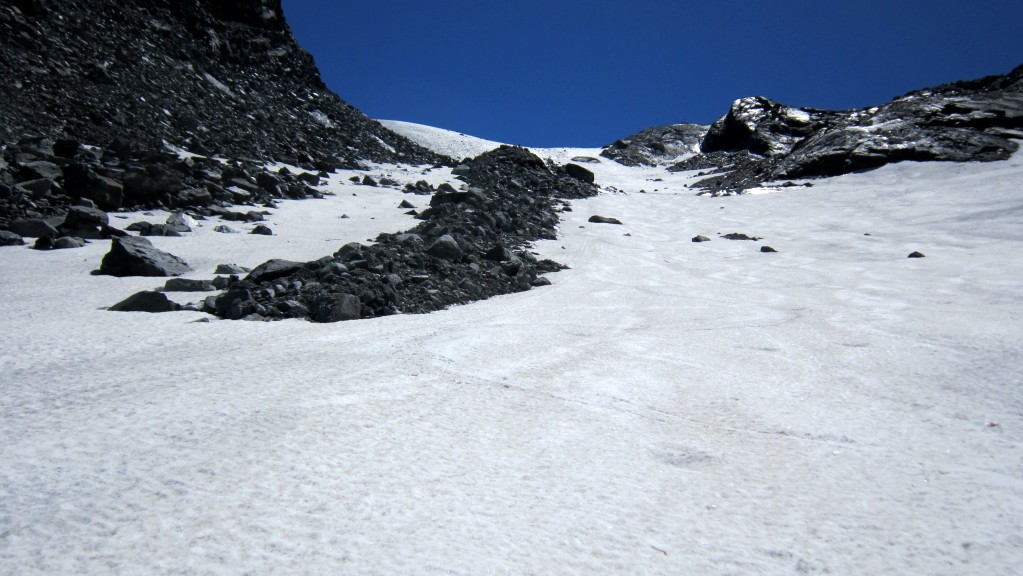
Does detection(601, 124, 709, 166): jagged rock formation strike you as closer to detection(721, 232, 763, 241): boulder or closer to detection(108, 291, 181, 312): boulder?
detection(721, 232, 763, 241): boulder

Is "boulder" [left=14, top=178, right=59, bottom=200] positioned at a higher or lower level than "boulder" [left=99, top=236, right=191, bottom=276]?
higher

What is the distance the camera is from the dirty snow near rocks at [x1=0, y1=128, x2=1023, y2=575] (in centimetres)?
123

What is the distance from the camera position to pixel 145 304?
10.6ft

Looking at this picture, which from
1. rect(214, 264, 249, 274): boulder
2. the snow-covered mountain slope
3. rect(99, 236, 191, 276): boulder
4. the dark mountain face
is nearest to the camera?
rect(99, 236, 191, 276): boulder

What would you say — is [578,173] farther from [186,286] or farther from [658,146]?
[658,146]

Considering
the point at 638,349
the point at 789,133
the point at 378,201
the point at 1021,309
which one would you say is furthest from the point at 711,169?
the point at 638,349

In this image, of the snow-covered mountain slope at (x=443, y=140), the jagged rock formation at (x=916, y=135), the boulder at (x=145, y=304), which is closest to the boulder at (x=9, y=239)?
the boulder at (x=145, y=304)

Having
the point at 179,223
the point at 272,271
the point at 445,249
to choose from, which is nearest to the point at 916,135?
the point at 445,249

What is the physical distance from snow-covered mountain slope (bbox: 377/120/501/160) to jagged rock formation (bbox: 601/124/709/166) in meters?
7.25

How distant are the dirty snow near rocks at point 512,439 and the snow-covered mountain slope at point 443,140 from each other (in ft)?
70.1

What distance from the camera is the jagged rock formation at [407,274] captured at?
3.33 meters

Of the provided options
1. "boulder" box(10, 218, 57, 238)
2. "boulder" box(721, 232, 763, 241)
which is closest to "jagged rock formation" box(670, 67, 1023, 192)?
"boulder" box(721, 232, 763, 241)

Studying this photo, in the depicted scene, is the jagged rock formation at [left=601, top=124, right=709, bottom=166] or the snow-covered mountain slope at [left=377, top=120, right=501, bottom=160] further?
the jagged rock formation at [left=601, top=124, right=709, bottom=166]

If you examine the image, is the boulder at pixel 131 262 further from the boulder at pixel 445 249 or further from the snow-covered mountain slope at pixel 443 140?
the snow-covered mountain slope at pixel 443 140
